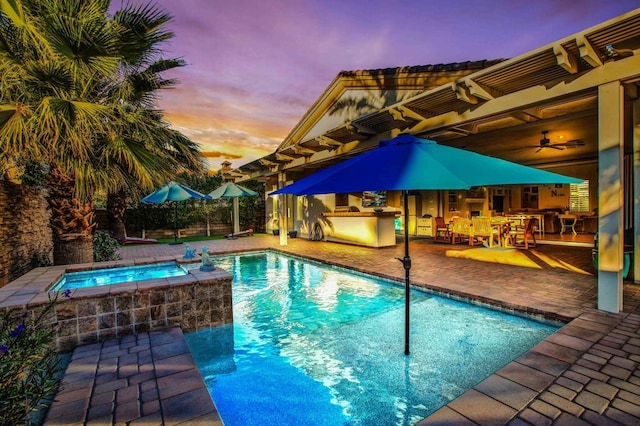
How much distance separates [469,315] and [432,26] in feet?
35.0

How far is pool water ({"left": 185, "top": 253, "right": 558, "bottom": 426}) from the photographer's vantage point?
8.84 feet

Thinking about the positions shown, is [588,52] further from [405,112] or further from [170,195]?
[170,195]

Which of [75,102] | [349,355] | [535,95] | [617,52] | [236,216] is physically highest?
[617,52]

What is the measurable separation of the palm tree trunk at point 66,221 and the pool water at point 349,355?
Result: 3897 mm

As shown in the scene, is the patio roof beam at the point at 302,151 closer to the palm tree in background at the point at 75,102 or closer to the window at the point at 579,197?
the palm tree in background at the point at 75,102

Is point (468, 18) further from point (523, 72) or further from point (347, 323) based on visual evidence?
point (347, 323)

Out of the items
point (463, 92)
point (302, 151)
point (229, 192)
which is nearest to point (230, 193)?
point (229, 192)

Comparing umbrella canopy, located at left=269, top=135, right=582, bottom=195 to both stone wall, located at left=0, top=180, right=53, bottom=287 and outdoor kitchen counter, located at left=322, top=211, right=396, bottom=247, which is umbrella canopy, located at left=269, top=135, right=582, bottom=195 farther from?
outdoor kitchen counter, located at left=322, top=211, right=396, bottom=247

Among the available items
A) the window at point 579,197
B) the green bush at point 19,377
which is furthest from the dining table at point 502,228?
the green bush at point 19,377

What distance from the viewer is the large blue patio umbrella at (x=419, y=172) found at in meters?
2.83

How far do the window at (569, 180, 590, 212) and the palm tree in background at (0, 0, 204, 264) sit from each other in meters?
16.5

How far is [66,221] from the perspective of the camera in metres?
6.74

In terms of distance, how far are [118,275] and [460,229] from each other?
9.85 metres

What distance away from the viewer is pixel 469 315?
15.1ft
